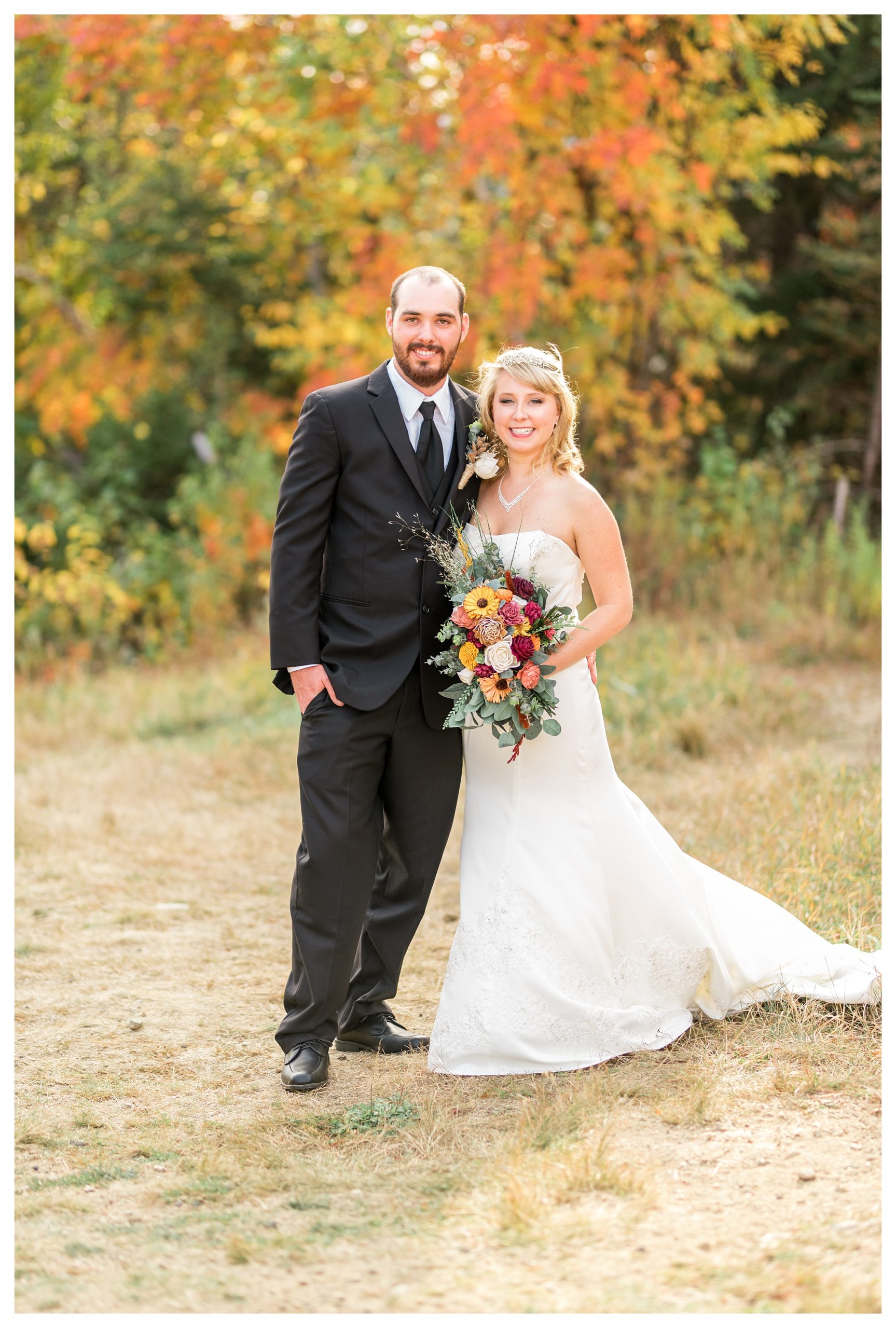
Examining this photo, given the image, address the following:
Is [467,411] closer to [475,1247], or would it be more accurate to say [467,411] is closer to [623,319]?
[475,1247]

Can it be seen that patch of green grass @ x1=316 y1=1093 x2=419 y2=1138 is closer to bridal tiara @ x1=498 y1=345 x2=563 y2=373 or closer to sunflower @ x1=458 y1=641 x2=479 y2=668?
sunflower @ x1=458 y1=641 x2=479 y2=668

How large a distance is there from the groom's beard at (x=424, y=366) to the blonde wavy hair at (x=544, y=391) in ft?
0.44

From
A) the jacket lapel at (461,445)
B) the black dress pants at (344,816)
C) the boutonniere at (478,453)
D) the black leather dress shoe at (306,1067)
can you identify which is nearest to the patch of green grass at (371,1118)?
the black leather dress shoe at (306,1067)

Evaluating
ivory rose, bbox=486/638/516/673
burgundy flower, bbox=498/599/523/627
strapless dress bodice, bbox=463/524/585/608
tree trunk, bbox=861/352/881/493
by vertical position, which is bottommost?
ivory rose, bbox=486/638/516/673

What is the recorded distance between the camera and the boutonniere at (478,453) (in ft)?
11.6

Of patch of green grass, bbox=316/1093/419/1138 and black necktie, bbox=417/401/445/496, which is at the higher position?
black necktie, bbox=417/401/445/496

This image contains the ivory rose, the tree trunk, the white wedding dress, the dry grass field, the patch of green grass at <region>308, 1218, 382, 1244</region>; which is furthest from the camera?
the tree trunk

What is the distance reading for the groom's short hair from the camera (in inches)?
137

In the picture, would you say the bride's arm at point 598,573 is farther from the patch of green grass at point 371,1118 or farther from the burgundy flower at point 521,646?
the patch of green grass at point 371,1118

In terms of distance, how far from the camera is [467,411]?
12.1ft

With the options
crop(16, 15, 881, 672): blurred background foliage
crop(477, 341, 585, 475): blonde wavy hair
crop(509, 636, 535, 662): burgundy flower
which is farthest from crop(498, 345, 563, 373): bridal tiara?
crop(16, 15, 881, 672): blurred background foliage

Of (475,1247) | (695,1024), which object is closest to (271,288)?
(695,1024)

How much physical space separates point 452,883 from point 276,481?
229 inches

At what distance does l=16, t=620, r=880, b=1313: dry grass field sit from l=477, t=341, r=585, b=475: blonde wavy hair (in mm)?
1700
